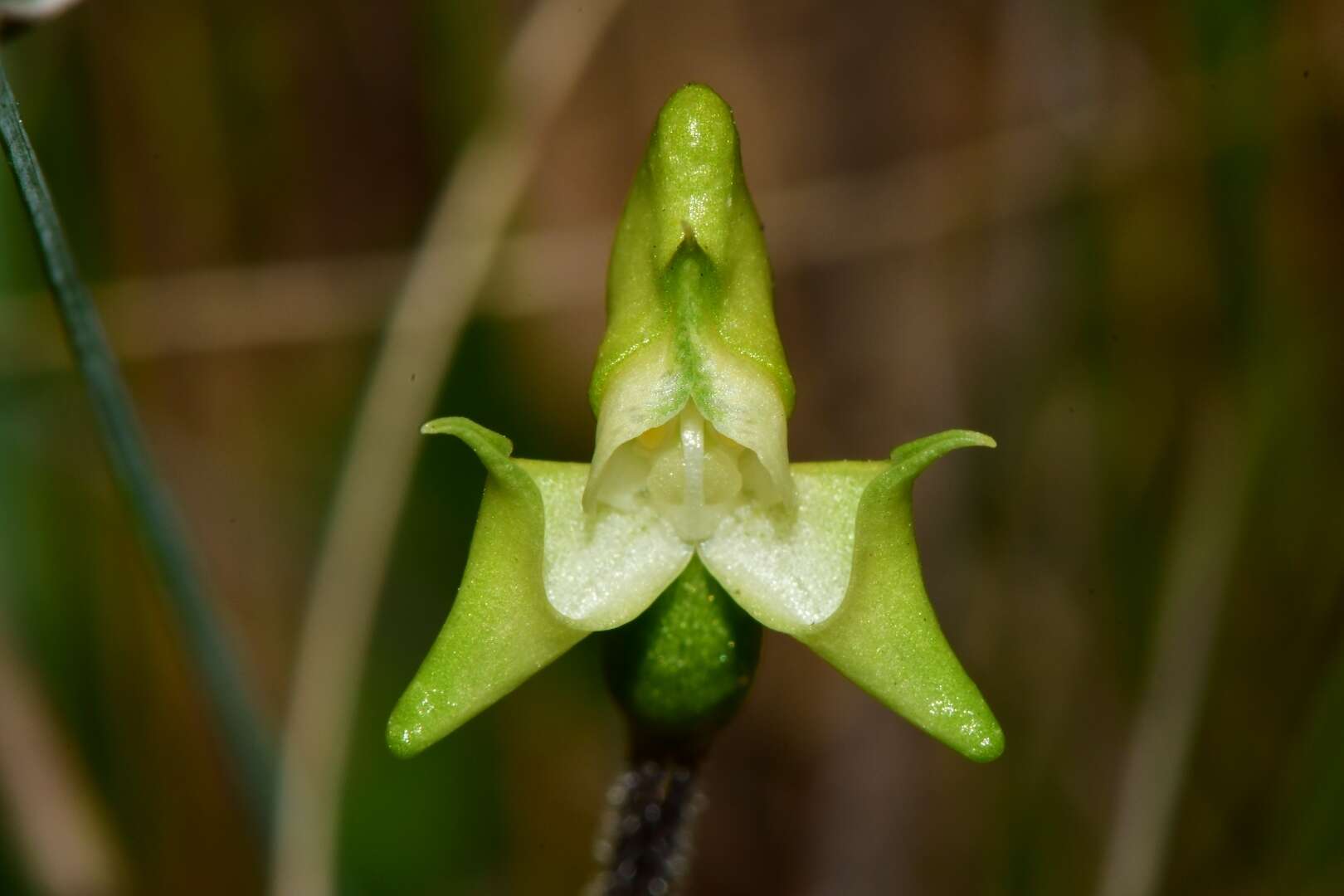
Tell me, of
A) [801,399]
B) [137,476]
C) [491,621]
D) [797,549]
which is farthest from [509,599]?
[801,399]

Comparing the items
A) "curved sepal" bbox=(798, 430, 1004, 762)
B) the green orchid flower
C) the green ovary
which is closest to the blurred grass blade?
the green orchid flower

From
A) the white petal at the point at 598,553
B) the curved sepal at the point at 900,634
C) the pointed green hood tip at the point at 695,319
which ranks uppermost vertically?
the pointed green hood tip at the point at 695,319

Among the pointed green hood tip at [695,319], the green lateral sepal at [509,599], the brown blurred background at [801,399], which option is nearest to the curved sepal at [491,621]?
the green lateral sepal at [509,599]

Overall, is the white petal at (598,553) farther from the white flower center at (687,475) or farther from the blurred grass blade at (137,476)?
the blurred grass blade at (137,476)

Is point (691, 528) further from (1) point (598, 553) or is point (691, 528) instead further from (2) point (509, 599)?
(2) point (509, 599)

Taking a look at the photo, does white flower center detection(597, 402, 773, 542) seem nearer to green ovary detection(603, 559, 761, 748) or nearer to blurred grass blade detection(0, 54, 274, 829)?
green ovary detection(603, 559, 761, 748)
